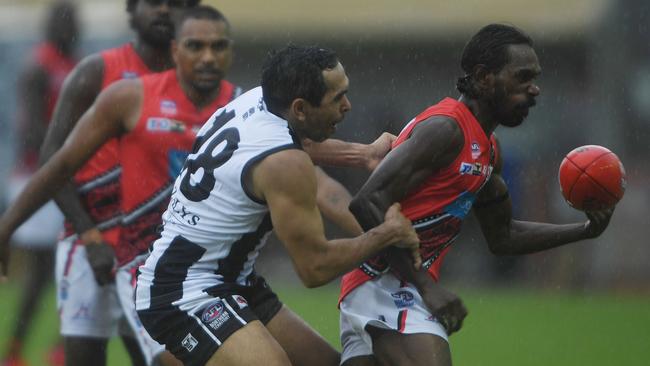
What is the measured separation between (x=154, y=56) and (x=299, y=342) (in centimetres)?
256

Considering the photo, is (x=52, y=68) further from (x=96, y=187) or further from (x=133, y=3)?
(x=96, y=187)

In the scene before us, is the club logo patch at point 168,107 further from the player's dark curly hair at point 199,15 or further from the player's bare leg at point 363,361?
the player's bare leg at point 363,361

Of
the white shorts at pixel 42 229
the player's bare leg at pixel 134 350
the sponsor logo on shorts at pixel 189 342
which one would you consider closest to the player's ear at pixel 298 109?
the sponsor logo on shorts at pixel 189 342

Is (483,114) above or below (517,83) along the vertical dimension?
below

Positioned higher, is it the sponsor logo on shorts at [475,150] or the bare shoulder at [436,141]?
the bare shoulder at [436,141]

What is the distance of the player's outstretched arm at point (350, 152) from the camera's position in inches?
260

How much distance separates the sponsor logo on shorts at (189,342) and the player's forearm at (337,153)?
1308 millimetres

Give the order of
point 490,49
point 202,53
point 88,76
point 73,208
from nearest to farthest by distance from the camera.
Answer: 1. point 490,49
2. point 202,53
3. point 73,208
4. point 88,76

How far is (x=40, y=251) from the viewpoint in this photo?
32.2ft

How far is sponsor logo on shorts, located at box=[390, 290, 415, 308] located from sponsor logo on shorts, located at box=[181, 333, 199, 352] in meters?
1.00

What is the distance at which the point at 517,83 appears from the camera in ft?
20.3

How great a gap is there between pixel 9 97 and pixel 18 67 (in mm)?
494

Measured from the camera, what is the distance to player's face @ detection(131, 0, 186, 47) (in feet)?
26.7

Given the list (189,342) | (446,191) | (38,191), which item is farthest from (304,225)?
(38,191)
